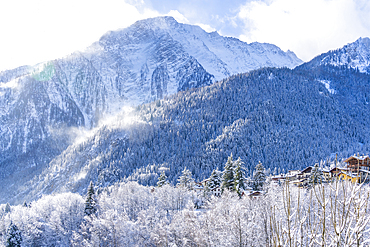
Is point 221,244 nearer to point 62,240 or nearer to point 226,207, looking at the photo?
point 226,207

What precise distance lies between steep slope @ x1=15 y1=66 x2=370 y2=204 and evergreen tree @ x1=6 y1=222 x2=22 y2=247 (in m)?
63.1

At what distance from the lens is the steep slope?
121312mm

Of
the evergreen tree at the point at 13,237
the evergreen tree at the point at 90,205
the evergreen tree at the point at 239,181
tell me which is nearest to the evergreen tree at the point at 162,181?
the evergreen tree at the point at 90,205

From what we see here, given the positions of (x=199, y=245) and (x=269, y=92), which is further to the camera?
(x=269, y=92)

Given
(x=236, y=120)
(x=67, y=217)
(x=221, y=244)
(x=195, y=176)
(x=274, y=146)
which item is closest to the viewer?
(x=221, y=244)

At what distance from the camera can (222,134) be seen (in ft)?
445

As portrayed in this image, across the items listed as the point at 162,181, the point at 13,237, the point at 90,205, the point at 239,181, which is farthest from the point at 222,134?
the point at 13,237

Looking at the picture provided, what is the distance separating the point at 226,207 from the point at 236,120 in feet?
365

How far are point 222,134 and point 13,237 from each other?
100018mm

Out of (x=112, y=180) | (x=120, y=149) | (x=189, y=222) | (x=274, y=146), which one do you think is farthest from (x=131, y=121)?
(x=189, y=222)

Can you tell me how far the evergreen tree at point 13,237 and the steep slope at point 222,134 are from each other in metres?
63.1

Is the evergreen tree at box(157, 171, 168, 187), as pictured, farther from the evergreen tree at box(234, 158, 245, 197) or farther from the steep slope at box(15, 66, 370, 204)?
the steep slope at box(15, 66, 370, 204)

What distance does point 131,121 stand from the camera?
166875 millimetres

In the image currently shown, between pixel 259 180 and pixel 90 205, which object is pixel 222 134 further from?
pixel 90 205
